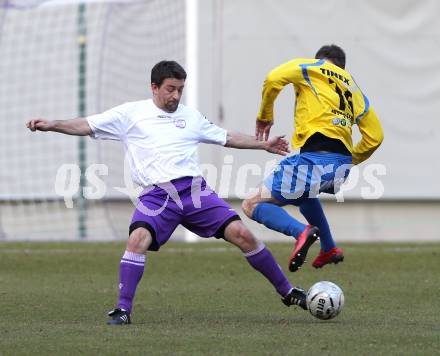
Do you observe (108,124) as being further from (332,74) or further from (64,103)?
(64,103)

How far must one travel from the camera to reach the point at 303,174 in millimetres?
9141

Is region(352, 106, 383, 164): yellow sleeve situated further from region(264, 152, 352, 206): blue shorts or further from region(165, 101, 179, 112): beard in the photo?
region(165, 101, 179, 112): beard

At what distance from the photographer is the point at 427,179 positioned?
18.3 m

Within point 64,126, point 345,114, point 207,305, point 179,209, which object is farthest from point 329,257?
point 64,126

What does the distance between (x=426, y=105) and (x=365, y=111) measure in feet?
29.6

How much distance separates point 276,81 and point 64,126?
1.94 m

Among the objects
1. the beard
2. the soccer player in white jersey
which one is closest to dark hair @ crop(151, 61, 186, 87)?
the soccer player in white jersey

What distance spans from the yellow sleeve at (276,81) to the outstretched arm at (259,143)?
0.60 m

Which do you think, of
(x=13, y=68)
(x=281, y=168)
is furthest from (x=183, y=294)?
(x=13, y=68)

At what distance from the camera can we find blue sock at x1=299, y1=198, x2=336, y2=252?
9648 mm

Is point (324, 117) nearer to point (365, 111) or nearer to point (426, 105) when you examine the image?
point (365, 111)

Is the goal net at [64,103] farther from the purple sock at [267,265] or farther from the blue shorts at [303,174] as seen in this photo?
the purple sock at [267,265]

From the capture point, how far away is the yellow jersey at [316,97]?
9141 millimetres

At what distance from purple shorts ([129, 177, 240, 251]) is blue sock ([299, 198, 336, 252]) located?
144cm
